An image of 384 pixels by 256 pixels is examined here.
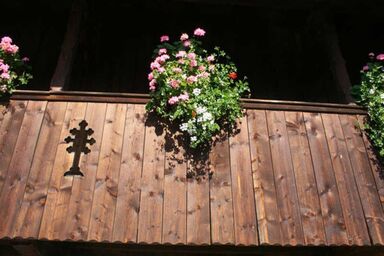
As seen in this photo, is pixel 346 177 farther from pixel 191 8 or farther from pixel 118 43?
pixel 118 43

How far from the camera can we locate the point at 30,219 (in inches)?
132

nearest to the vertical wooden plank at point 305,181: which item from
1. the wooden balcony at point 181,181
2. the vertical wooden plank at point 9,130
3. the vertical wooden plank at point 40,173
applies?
the wooden balcony at point 181,181

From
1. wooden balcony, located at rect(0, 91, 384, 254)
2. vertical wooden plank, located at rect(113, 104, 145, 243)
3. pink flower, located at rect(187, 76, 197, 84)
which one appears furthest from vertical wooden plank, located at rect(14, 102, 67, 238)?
pink flower, located at rect(187, 76, 197, 84)

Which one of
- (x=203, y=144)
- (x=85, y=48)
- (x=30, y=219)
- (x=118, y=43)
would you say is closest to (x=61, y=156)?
(x=30, y=219)

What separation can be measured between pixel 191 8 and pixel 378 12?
8.88 ft

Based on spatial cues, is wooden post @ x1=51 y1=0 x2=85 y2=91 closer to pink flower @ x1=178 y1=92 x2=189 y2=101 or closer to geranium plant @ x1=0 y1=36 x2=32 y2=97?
geranium plant @ x1=0 y1=36 x2=32 y2=97

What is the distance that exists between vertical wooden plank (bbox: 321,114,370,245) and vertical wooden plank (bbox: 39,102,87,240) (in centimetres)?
254

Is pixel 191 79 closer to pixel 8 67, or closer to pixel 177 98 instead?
pixel 177 98

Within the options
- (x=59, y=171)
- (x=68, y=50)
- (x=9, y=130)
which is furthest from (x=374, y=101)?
(x=9, y=130)

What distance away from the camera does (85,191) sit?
3.52 m

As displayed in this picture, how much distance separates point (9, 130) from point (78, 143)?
28.4 inches

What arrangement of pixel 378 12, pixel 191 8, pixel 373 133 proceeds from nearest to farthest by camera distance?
pixel 373 133, pixel 378 12, pixel 191 8

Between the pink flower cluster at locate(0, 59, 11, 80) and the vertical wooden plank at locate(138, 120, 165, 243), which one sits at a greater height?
the pink flower cluster at locate(0, 59, 11, 80)

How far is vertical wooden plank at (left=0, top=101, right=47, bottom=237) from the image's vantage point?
3.35 metres
